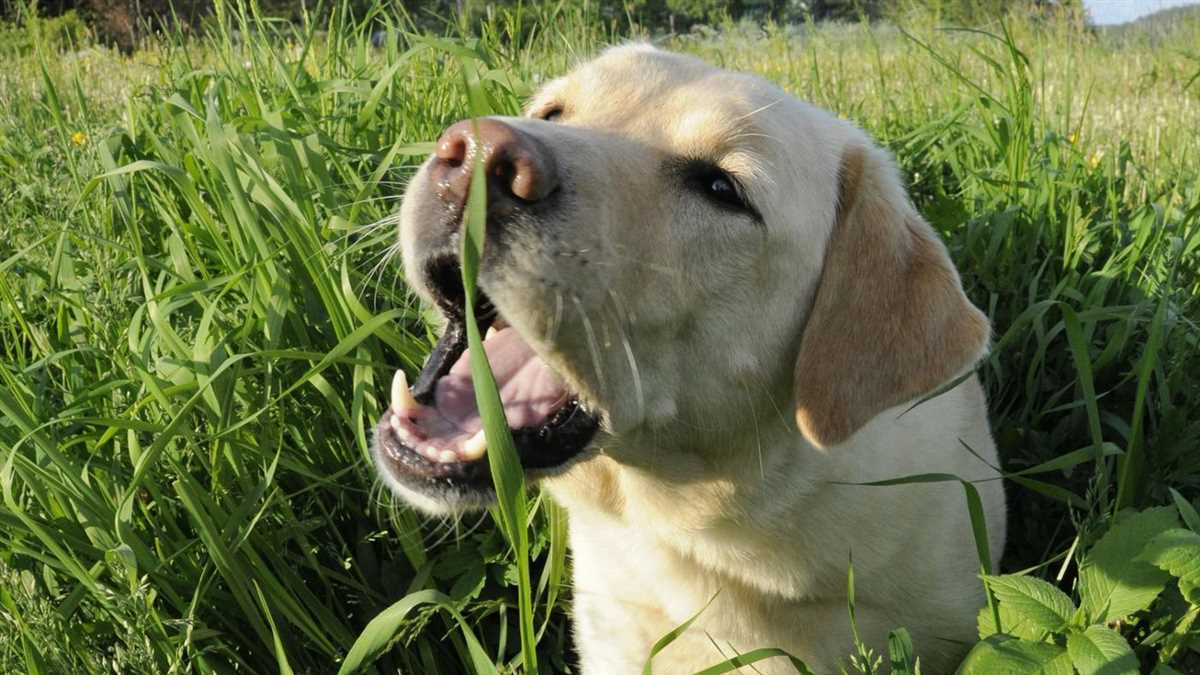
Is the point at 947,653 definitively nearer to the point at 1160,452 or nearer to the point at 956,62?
the point at 1160,452

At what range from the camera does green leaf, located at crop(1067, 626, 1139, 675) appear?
163 cm

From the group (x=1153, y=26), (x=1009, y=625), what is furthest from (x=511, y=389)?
(x=1153, y=26)

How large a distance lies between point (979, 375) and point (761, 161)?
1.64 metres

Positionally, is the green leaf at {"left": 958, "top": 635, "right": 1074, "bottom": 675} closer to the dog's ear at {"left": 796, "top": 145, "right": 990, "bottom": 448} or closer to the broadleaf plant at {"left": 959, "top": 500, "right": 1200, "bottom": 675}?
the broadleaf plant at {"left": 959, "top": 500, "right": 1200, "bottom": 675}

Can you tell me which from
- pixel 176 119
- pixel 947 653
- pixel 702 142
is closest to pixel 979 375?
pixel 947 653

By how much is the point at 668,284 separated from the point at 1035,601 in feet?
2.79

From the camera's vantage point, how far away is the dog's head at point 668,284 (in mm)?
1851

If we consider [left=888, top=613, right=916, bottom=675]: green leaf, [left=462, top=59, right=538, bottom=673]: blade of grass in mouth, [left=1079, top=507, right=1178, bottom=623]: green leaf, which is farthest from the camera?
[left=888, top=613, right=916, bottom=675]: green leaf

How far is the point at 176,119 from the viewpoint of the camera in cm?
300

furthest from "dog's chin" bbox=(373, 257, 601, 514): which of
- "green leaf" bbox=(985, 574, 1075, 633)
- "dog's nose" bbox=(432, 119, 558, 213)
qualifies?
"green leaf" bbox=(985, 574, 1075, 633)

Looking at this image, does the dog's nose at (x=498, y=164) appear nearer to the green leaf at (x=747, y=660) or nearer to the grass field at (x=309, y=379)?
the grass field at (x=309, y=379)

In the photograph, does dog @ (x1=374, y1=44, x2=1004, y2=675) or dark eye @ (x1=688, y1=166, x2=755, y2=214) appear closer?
dog @ (x1=374, y1=44, x2=1004, y2=675)

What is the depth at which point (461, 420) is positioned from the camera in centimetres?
205

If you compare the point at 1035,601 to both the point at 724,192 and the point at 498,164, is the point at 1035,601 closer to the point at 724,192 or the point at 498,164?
the point at 724,192
